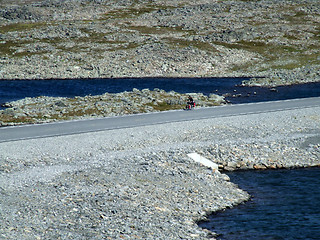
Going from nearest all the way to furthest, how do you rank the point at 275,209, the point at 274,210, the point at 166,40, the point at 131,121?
1. the point at 274,210
2. the point at 275,209
3. the point at 131,121
4. the point at 166,40

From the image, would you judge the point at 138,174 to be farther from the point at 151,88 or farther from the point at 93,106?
the point at 151,88

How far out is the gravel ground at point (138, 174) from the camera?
18.6 metres

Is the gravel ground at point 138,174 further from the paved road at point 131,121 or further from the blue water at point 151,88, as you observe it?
the blue water at point 151,88

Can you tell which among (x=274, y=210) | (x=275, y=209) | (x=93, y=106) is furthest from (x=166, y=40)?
(x=274, y=210)

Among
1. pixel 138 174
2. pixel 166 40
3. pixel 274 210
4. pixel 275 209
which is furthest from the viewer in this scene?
pixel 166 40

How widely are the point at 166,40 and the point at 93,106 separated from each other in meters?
55.7

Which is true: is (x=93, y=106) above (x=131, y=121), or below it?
below

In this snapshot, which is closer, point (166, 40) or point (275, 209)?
point (275, 209)

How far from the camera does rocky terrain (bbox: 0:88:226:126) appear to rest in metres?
42.4

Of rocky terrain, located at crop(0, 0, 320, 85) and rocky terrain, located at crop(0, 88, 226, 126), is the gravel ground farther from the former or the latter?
rocky terrain, located at crop(0, 0, 320, 85)

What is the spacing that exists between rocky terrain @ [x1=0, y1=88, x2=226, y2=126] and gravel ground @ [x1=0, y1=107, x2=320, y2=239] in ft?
36.7

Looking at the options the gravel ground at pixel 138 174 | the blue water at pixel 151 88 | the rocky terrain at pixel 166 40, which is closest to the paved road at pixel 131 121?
the gravel ground at pixel 138 174

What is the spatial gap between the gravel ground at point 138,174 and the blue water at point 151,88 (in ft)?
81.5

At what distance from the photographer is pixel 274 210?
21.7 meters
